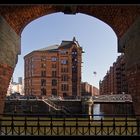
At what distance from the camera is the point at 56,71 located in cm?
8081

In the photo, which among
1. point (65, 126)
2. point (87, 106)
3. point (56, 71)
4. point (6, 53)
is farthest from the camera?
point (56, 71)

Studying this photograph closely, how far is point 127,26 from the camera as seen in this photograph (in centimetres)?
1170

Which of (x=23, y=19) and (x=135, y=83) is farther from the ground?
(x=23, y=19)

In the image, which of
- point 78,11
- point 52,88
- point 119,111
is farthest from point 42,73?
point 78,11

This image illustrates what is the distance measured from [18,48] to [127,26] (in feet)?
13.8

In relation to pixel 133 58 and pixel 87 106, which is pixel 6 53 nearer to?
pixel 133 58

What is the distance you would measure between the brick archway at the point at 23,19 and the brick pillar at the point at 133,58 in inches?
13.7

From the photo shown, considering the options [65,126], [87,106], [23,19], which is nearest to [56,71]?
[87,106]

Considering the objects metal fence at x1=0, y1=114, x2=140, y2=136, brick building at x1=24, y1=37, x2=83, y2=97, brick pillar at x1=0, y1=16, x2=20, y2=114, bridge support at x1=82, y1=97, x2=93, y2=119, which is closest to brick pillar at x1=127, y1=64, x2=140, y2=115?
metal fence at x1=0, y1=114, x2=140, y2=136

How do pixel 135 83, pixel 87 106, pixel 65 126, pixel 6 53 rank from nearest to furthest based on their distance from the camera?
pixel 65 126
pixel 6 53
pixel 135 83
pixel 87 106

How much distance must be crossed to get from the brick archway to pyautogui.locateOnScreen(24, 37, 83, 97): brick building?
66.0 metres

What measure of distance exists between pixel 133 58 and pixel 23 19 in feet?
14.6

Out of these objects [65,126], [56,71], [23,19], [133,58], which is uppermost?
[56,71]
